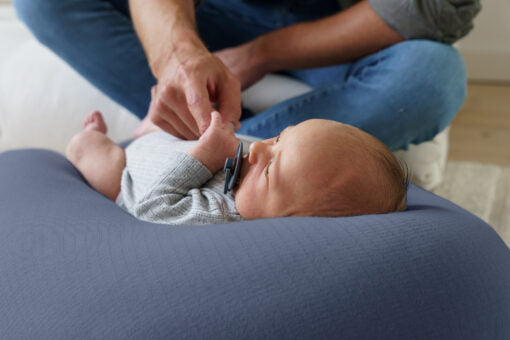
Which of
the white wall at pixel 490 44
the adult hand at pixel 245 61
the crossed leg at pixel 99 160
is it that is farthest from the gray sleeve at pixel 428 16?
the white wall at pixel 490 44

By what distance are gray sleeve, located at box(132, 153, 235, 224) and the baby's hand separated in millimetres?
14

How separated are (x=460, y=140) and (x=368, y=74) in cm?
100

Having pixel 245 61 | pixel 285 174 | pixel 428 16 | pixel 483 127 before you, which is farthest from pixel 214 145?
pixel 483 127

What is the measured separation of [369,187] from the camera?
689mm

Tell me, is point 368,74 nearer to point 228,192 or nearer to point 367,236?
point 228,192

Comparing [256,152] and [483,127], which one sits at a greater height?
[256,152]

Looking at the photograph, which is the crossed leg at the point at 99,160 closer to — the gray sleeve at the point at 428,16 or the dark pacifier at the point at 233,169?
the dark pacifier at the point at 233,169

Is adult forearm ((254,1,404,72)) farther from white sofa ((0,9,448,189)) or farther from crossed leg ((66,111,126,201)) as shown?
crossed leg ((66,111,126,201))

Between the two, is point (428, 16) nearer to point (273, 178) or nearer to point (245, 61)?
point (245, 61)

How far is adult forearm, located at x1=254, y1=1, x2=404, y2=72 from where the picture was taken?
1140 millimetres

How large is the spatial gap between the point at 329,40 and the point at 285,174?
56cm

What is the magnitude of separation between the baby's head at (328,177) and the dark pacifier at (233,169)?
0.14 ft

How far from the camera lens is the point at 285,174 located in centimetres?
71

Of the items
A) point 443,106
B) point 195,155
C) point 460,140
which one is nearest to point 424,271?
point 195,155
